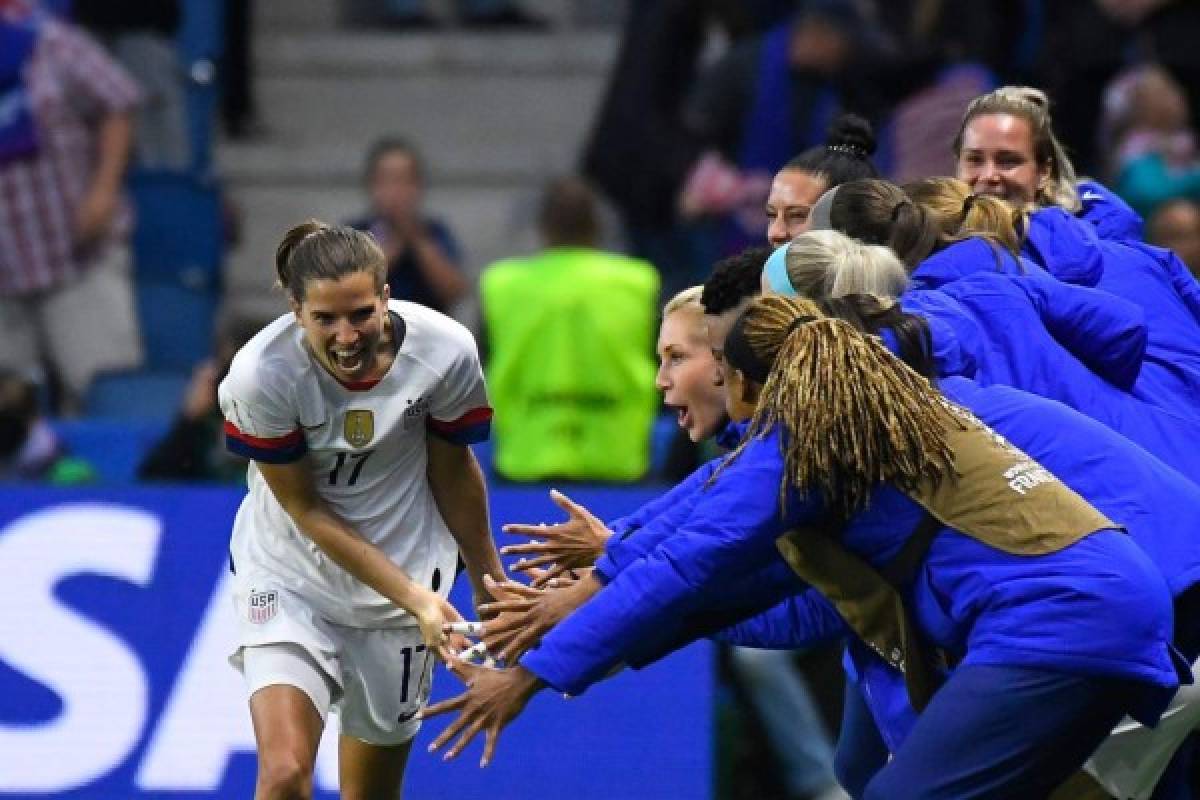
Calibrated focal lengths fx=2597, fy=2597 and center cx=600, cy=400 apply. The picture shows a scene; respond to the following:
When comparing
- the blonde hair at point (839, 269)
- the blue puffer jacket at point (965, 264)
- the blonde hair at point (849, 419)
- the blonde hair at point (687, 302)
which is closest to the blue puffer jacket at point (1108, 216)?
the blue puffer jacket at point (965, 264)

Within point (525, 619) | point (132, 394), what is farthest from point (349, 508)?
point (132, 394)

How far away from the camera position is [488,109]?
40.4ft

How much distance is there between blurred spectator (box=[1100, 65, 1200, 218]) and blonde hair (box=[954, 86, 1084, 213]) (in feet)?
10.3

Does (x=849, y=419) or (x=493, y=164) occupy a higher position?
(x=849, y=419)

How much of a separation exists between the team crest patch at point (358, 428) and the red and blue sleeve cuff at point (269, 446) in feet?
0.36

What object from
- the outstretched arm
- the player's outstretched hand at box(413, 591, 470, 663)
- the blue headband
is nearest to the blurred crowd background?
the outstretched arm

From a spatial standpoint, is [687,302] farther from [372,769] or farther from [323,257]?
[372,769]

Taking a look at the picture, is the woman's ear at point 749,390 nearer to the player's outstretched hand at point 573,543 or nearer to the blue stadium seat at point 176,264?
the player's outstretched hand at point 573,543

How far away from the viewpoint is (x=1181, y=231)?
9086 mm

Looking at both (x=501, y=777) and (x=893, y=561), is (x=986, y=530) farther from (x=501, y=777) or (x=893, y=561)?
(x=501, y=777)

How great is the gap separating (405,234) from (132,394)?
1.29 meters

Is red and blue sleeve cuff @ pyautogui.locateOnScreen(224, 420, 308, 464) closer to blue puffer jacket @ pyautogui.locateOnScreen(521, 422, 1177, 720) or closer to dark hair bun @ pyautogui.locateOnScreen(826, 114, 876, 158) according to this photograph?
blue puffer jacket @ pyautogui.locateOnScreen(521, 422, 1177, 720)

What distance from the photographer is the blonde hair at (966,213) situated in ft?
19.5

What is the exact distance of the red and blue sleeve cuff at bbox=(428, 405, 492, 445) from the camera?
6.39m
